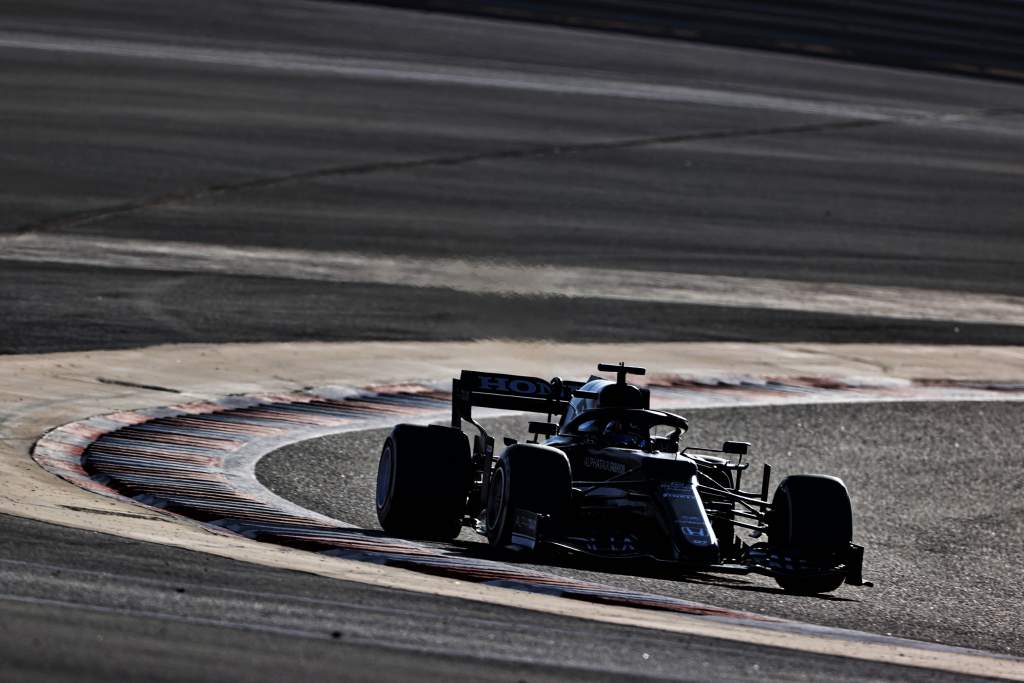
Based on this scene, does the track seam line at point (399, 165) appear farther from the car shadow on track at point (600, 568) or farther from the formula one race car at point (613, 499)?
the car shadow on track at point (600, 568)

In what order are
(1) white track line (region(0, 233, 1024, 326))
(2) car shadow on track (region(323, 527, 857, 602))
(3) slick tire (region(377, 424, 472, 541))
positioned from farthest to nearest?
(1) white track line (region(0, 233, 1024, 326))
(3) slick tire (region(377, 424, 472, 541))
(2) car shadow on track (region(323, 527, 857, 602))

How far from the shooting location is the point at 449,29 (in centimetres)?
3591

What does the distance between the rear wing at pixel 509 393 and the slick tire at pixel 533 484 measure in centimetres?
170

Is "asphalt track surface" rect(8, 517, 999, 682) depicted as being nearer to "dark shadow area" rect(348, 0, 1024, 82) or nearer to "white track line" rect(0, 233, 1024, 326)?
"white track line" rect(0, 233, 1024, 326)

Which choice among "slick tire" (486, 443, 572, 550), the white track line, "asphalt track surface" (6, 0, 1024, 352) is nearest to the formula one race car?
"slick tire" (486, 443, 572, 550)

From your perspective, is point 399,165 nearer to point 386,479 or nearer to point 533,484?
point 386,479

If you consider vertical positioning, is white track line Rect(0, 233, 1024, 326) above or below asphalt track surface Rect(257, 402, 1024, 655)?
above

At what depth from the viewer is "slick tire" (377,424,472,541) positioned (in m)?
9.19

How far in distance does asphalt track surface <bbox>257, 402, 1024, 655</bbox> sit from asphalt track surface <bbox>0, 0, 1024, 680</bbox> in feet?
0.49

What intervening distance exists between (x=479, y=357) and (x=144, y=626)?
33.5 feet

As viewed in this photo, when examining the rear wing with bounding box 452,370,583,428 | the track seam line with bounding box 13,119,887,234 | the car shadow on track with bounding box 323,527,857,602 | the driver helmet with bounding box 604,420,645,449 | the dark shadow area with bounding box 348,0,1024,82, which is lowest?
the car shadow on track with bounding box 323,527,857,602

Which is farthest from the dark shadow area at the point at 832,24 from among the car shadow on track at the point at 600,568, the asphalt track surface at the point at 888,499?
the car shadow on track at the point at 600,568

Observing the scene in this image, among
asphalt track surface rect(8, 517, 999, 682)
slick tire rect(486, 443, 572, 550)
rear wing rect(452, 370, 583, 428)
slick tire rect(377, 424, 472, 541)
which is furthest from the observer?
rear wing rect(452, 370, 583, 428)

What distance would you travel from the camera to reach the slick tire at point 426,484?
9.19 metres
